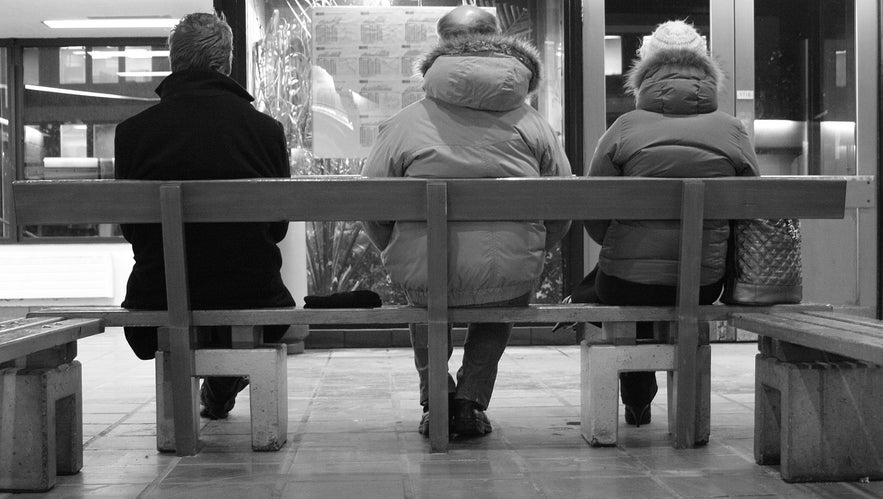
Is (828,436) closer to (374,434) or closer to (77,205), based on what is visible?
(374,434)

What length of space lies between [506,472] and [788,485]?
843 mm

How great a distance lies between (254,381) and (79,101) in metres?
8.82

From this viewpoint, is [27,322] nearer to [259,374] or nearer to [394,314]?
[259,374]

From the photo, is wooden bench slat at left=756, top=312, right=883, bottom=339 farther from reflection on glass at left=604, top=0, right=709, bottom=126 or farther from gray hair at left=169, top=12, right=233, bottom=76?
reflection on glass at left=604, top=0, right=709, bottom=126

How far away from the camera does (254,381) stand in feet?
11.6

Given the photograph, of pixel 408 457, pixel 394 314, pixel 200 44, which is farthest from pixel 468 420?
pixel 200 44

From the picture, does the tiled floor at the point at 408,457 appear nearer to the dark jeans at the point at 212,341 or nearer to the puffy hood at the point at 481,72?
the dark jeans at the point at 212,341

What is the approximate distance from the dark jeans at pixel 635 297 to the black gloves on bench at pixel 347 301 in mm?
875

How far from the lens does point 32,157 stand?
1132 cm

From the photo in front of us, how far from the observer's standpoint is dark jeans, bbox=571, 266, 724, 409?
3721 millimetres

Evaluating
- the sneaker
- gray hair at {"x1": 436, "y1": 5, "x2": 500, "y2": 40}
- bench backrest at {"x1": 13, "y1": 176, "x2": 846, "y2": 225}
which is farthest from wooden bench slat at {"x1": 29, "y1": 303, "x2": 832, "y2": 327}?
gray hair at {"x1": 436, "y1": 5, "x2": 500, "y2": 40}

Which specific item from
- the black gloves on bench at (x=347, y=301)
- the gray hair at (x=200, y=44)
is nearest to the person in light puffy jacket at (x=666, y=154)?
the black gloves on bench at (x=347, y=301)

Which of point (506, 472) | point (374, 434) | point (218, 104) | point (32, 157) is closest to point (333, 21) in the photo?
point (218, 104)

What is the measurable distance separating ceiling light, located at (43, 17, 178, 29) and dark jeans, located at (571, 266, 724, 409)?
771cm
